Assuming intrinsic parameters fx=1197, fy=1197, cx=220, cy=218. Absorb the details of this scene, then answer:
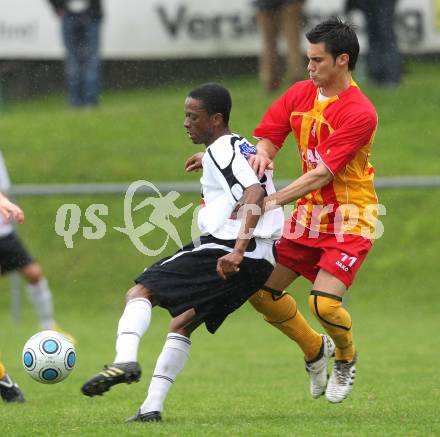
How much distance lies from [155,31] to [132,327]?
12550 mm

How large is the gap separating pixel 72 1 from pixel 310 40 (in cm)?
1083

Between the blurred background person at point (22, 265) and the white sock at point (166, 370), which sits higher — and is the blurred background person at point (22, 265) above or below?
below

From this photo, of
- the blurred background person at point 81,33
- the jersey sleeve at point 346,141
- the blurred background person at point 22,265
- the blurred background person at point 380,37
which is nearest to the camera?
the jersey sleeve at point 346,141

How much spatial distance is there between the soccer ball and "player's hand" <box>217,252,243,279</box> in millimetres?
1000

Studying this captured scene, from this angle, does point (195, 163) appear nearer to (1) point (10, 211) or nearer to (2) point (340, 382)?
(1) point (10, 211)

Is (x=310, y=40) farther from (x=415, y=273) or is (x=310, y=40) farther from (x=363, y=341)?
(x=415, y=273)

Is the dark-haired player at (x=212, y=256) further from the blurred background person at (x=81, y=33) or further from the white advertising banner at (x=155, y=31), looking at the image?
the white advertising banner at (x=155, y=31)

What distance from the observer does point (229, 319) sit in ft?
46.0

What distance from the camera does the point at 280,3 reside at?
1680cm

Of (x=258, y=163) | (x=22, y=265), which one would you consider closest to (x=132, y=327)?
(x=258, y=163)

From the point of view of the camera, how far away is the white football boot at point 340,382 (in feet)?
24.1

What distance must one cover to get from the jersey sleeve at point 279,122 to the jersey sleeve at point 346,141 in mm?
440

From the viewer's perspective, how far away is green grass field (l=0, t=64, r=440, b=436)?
7.08 m

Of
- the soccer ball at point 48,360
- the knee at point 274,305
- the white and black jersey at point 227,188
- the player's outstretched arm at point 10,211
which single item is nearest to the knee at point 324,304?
the knee at point 274,305
